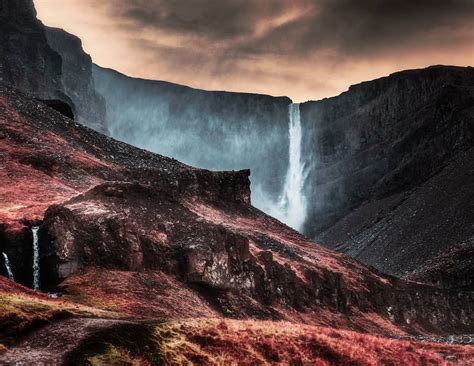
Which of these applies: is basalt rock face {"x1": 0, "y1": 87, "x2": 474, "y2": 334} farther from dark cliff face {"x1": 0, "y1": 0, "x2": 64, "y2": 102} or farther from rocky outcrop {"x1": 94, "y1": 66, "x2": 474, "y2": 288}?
dark cliff face {"x1": 0, "y1": 0, "x2": 64, "y2": 102}

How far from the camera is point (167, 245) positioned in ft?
116

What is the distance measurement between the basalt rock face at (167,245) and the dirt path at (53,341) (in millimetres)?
9524

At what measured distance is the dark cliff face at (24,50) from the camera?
126750mm

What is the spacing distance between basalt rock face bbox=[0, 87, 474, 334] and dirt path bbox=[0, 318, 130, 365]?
31.2 feet

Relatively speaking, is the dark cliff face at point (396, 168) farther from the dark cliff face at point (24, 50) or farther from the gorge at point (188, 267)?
the dark cliff face at point (24, 50)

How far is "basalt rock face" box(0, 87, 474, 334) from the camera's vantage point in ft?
98.8

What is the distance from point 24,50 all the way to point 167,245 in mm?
116946

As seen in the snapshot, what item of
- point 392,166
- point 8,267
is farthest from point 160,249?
point 392,166

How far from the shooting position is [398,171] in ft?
485

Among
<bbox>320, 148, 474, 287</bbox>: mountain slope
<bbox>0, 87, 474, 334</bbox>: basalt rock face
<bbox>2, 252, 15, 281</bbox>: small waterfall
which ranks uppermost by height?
<bbox>320, 148, 474, 287</bbox>: mountain slope

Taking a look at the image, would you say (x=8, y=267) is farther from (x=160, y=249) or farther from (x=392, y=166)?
(x=392, y=166)

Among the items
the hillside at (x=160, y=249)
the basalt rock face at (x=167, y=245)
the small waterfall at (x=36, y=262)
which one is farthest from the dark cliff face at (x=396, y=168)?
the small waterfall at (x=36, y=262)

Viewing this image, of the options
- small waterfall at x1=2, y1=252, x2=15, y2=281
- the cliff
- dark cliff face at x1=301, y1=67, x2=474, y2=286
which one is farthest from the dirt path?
the cliff

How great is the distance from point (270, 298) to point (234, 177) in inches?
999
